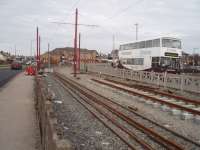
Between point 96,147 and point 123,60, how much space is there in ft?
149

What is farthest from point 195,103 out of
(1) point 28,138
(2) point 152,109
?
(1) point 28,138

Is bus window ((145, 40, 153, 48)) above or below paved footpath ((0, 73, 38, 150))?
above

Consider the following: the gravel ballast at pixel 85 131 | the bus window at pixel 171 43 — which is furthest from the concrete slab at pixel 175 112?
the bus window at pixel 171 43

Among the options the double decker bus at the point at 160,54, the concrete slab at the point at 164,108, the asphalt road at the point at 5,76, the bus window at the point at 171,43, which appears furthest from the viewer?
the double decker bus at the point at 160,54

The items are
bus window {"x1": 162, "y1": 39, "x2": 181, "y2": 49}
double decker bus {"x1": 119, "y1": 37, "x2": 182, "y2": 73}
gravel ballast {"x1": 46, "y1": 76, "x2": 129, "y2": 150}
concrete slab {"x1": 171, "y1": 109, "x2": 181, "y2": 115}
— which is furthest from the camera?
double decker bus {"x1": 119, "y1": 37, "x2": 182, "y2": 73}

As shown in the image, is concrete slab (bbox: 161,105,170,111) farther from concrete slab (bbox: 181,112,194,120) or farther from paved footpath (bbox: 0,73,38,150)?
paved footpath (bbox: 0,73,38,150)

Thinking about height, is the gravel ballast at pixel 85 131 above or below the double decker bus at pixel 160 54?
below

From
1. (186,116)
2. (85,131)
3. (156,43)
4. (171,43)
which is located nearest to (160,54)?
(171,43)

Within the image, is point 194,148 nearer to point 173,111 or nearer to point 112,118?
point 112,118

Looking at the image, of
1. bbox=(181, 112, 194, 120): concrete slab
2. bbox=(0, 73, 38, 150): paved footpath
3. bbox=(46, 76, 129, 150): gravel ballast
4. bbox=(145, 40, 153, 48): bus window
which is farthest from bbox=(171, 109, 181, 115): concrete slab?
bbox=(145, 40, 153, 48): bus window

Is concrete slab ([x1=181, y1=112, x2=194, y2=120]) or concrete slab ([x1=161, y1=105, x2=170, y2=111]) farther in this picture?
concrete slab ([x1=161, y1=105, x2=170, y2=111])

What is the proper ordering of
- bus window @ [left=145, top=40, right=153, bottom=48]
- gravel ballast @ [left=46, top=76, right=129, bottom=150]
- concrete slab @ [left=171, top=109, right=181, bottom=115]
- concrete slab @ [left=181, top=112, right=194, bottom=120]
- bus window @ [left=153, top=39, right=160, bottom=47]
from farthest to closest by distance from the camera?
bus window @ [left=145, top=40, right=153, bottom=48], bus window @ [left=153, top=39, right=160, bottom=47], concrete slab @ [left=171, top=109, right=181, bottom=115], concrete slab @ [left=181, top=112, right=194, bottom=120], gravel ballast @ [left=46, top=76, right=129, bottom=150]

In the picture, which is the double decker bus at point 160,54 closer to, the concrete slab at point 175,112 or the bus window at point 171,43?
the bus window at point 171,43

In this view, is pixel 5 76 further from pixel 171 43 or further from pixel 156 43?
pixel 171 43
